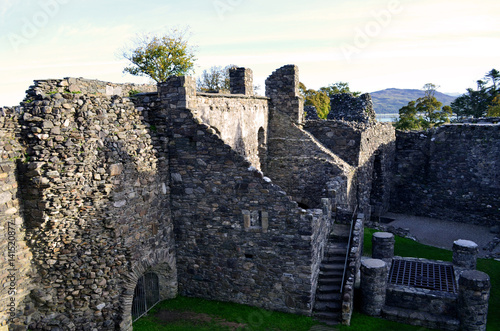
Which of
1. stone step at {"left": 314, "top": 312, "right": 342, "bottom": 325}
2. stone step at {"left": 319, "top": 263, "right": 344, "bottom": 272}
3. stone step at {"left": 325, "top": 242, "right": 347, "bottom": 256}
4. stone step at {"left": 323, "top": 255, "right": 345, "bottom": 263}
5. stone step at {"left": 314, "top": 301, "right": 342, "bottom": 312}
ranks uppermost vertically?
stone step at {"left": 325, "top": 242, "right": 347, "bottom": 256}

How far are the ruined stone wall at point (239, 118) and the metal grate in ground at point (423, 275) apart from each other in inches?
269

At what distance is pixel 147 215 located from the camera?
412 inches

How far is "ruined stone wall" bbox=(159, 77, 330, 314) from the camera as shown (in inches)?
412

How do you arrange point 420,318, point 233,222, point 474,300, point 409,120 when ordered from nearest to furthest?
point 474,300 < point 420,318 < point 233,222 < point 409,120

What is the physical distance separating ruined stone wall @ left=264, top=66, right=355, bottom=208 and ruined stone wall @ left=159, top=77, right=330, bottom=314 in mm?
5212

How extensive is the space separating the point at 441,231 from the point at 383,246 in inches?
299

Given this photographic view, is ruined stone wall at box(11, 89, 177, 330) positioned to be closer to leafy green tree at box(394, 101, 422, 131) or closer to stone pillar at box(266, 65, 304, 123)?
stone pillar at box(266, 65, 304, 123)

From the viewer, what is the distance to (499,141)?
20.2 meters

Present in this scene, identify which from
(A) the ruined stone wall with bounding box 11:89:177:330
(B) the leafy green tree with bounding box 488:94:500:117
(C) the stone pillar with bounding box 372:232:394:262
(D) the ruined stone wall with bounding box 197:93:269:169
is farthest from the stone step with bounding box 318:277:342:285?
(B) the leafy green tree with bounding box 488:94:500:117

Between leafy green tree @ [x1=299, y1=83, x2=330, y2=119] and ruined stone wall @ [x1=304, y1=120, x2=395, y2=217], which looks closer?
→ ruined stone wall @ [x1=304, y1=120, x2=395, y2=217]

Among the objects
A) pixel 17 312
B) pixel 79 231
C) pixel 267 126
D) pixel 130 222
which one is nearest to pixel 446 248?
pixel 267 126

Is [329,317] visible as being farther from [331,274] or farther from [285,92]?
[285,92]

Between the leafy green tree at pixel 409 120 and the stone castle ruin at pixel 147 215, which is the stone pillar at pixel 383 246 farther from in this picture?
the leafy green tree at pixel 409 120

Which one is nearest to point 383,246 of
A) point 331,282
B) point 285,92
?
point 331,282
